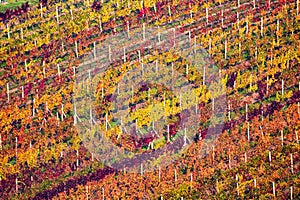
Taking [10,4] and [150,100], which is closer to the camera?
[10,4]

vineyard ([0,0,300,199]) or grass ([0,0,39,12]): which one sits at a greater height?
grass ([0,0,39,12])

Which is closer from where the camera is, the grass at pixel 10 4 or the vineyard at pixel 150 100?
the vineyard at pixel 150 100

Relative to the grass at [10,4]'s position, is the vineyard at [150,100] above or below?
below

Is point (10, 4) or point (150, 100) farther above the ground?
point (10, 4)

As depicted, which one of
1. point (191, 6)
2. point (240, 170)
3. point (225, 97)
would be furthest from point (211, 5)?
point (240, 170)

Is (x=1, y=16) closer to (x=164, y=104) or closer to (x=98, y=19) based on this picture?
(x=98, y=19)

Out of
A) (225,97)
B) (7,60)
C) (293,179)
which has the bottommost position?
(293,179)

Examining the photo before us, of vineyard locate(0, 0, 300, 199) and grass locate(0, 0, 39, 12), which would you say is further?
grass locate(0, 0, 39, 12)

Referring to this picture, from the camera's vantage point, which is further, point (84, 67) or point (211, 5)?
point (211, 5)
